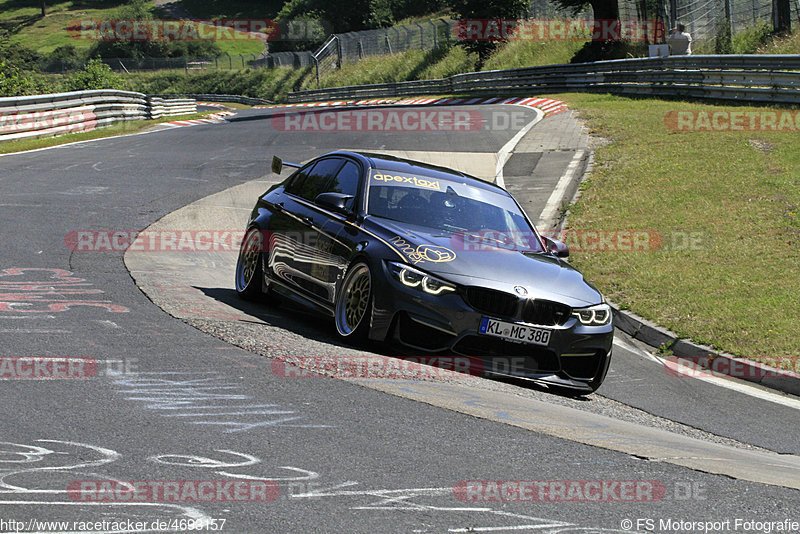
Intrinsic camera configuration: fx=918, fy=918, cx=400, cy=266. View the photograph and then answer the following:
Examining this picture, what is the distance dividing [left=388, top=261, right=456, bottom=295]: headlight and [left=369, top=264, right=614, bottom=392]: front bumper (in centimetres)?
4

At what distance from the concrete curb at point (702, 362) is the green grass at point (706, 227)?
0.16m

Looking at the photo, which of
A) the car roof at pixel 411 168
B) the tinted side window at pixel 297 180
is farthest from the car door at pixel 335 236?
the tinted side window at pixel 297 180

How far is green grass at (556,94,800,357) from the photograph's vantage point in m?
10.0

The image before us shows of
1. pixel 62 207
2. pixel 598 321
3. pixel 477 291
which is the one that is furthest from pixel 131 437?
pixel 62 207

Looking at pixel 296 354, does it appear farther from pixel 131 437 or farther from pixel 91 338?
pixel 131 437

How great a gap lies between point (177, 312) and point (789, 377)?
5546mm

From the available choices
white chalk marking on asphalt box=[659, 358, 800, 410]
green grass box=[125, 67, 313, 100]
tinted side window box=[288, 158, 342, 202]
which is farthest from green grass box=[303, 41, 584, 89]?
white chalk marking on asphalt box=[659, 358, 800, 410]

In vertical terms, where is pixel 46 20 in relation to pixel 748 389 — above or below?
above

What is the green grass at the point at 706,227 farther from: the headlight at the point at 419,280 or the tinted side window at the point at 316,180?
Result: the tinted side window at the point at 316,180

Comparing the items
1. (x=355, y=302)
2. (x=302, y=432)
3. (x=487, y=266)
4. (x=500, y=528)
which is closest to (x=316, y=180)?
(x=355, y=302)

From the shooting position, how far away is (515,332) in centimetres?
671

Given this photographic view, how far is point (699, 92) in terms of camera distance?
27.3 m

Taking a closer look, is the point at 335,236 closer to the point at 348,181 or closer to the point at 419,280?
the point at 348,181

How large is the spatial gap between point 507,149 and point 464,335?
50.8 ft
